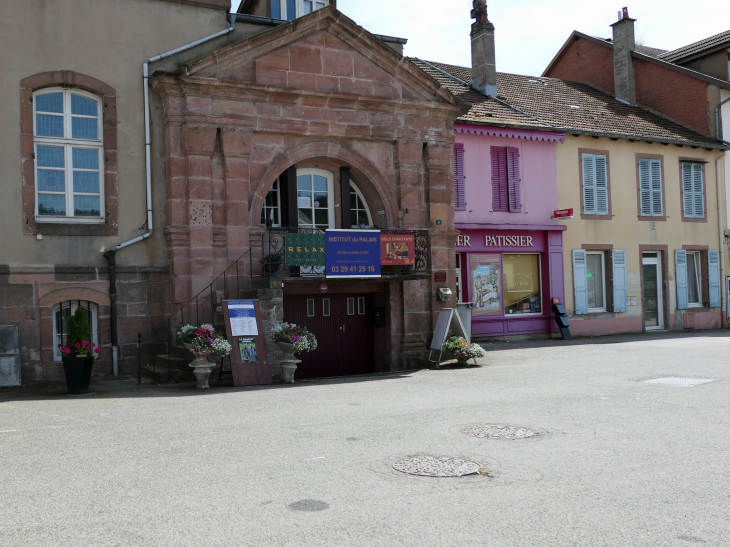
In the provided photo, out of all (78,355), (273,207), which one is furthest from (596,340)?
(78,355)

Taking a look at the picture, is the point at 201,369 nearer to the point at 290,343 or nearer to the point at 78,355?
the point at 290,343

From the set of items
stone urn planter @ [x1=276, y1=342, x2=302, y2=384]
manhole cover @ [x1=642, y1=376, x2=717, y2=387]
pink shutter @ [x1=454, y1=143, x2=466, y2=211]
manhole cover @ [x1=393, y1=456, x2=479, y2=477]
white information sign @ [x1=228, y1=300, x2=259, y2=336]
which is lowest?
manhole cover @ [x1=393, y1=456, x2=479, y2=477]

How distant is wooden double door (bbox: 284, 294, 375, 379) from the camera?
15.9m

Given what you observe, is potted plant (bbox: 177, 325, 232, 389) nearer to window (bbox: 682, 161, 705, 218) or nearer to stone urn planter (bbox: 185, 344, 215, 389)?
stone urn planter (bbox: 185, 344, 215, 389)

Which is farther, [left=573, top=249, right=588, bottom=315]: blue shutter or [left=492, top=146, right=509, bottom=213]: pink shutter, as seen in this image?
[left=573, top=249, right=588, bottom=315]: blue shutter

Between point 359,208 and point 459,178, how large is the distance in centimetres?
432

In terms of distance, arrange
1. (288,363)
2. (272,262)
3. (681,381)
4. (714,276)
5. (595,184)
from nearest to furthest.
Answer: (681,381) < (288,363) < (272,262) < (595,184) < (714,276)

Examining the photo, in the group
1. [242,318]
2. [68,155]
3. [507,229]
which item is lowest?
[242,318]

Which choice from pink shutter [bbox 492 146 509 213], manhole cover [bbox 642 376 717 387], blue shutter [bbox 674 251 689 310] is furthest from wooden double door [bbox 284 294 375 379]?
blue shutter [bbox 674 251 689 310]

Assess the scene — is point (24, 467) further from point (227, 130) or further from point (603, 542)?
point (227, 130)

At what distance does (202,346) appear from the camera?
12.3 meters

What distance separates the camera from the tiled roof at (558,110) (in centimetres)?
2127

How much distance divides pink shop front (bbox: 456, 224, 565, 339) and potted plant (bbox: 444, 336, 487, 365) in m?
4.90

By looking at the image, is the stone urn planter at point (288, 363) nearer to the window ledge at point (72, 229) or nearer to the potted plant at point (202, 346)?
the potted plant at point (202, 346)
